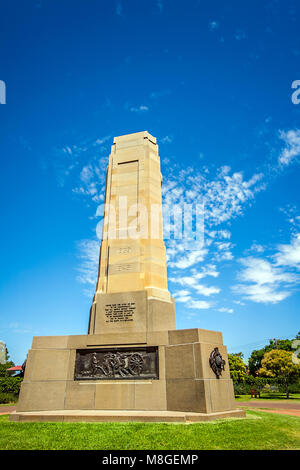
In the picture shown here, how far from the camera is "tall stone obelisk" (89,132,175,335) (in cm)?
1363

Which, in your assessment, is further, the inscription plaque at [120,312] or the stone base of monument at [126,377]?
the inscription plaque at [120,312]

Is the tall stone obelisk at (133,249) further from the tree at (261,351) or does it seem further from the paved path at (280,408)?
the tree at (261,351)

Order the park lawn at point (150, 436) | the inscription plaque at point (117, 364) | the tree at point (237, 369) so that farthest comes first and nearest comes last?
the tree at point (237, 369)
the inscription plaque at point (117, 364)
the park lawn at point (150, 436)

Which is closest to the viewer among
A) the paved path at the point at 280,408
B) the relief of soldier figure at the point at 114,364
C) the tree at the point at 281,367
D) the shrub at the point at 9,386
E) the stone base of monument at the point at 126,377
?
the stone base of monument at the point at 126,377

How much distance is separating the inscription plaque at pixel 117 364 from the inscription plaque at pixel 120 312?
168 cm

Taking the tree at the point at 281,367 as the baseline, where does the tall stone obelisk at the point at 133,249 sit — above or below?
above

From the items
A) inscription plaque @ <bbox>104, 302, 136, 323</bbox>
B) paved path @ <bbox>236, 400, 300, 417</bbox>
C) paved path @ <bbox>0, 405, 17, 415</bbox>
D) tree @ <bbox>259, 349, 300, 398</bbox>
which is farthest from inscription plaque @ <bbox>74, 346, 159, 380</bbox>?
tree @ <bbox>259, 349, 300, 398</bbox>

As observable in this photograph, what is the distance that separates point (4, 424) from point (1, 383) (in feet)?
68.0

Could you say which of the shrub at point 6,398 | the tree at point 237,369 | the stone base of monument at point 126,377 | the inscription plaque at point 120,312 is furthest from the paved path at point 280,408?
the tree at point 237,369

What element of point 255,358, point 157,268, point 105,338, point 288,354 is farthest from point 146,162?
point 255,358

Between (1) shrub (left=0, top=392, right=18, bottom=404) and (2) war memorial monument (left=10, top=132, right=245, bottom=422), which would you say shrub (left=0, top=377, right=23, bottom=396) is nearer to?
(1) shrub (left=0, top=392, right=18, bottom=404)

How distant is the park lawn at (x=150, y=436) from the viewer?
6.61m
